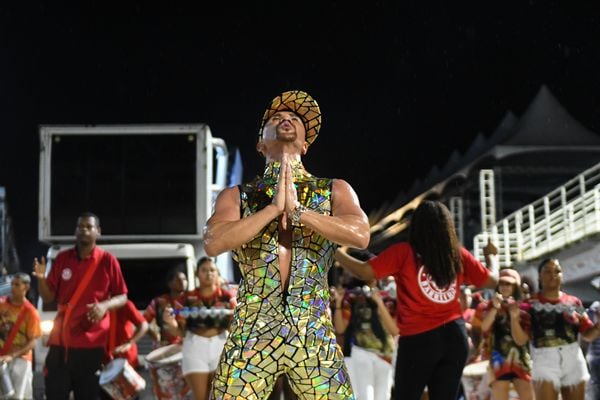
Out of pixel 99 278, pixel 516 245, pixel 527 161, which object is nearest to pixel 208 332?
pixel 99 278

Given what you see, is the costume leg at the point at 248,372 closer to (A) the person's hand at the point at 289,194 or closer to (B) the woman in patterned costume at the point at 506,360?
(A) the person's hand at the point at 289,194

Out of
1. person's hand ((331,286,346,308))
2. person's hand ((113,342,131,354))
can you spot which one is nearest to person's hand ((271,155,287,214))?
person's hand ((113,342,131,354))

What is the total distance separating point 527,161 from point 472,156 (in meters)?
6.08

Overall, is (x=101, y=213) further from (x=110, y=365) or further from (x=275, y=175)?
(x=275, y=175)

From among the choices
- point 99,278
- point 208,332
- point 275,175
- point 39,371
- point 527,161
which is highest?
point 527,161

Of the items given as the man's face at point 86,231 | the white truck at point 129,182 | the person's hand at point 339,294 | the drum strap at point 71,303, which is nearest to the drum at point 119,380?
the drum strap at point 71,303

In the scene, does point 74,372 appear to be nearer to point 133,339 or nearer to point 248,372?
point 133,339

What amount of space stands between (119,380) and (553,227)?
15.0m

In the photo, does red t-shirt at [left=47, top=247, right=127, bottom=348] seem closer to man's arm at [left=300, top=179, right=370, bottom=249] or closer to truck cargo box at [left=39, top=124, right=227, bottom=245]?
man's arm at [left=300, top=179, right=370, bottom=249]

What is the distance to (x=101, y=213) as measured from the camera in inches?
466

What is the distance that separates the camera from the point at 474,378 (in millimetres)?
8688

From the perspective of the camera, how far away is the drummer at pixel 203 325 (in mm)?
8023

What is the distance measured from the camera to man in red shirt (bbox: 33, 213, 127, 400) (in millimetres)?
7055

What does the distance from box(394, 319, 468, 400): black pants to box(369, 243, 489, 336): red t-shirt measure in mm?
84
